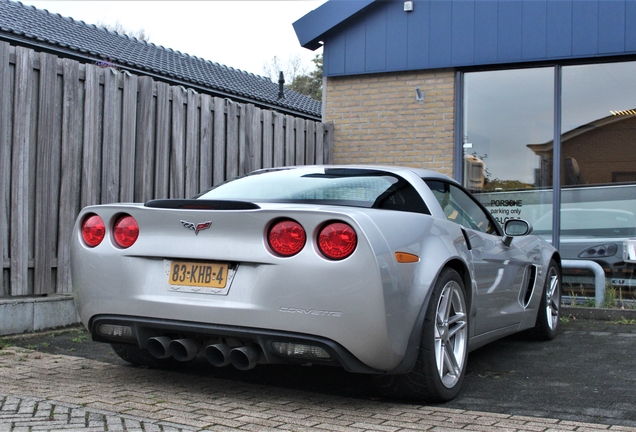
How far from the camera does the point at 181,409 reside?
12.5ft

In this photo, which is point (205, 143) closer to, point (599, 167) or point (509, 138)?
point (509, 138)

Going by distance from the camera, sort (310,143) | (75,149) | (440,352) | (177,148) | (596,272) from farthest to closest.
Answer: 1. (310,143)
2. (596,272)
3. (177,148)
4. (75,149)
5. (440,352)

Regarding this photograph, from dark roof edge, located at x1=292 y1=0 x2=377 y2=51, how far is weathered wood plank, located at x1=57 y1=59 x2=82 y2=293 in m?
4.88

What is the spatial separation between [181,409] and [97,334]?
0.76 meters

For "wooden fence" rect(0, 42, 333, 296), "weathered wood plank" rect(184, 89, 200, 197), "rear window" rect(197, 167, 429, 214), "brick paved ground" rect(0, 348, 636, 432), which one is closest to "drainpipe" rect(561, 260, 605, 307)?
"wooden fence" rect(0, 42, 333, 296)

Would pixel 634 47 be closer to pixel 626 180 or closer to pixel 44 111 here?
pixel 626 180

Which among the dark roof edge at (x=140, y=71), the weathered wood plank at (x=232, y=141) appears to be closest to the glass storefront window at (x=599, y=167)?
the weathered wood plank at (x=232, y=141)

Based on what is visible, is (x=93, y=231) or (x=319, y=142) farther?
(x=319, y=142)

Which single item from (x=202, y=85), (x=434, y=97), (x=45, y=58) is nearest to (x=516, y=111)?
(x=434, y=97)

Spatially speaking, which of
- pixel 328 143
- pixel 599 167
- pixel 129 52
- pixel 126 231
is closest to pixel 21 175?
pixel 126 231

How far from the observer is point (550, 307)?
6477 millimetres

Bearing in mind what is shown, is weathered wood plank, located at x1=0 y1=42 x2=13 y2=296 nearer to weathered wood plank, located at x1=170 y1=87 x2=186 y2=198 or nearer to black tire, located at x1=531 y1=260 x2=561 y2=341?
weathered wood plank, located at x1=170 y1=87 x2=186 y2=198

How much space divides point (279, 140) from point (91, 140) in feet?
10.5

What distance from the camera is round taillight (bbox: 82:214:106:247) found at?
13.9 feet
